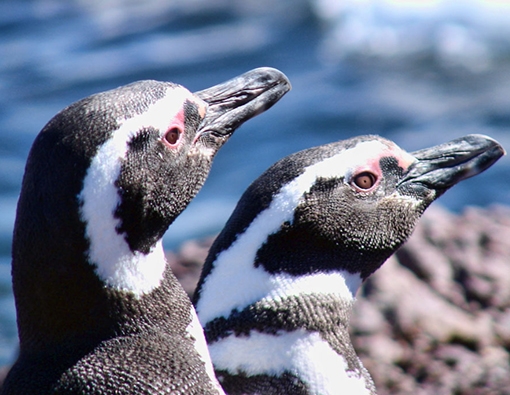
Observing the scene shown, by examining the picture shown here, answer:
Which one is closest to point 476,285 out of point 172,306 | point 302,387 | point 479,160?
point 479,160

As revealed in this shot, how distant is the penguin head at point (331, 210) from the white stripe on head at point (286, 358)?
0.31m

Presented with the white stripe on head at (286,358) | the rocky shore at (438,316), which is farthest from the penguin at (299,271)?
the rocky shore at (438,316)

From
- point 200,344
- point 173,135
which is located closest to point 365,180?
point 173,135

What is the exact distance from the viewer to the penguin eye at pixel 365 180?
4.66 m

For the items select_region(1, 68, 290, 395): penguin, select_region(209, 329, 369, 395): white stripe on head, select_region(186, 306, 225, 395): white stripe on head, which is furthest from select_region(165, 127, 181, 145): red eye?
select_region(209, 329, 369, 395): white stripe on head

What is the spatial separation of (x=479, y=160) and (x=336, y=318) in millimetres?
1299

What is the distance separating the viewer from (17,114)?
14102 millimetres

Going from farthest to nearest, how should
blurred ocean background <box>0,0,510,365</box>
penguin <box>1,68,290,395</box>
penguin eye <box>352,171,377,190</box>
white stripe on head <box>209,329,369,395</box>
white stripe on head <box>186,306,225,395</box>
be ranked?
1. blurred ocean background <box>0,0,510,365</box>
2. penguin eye <box>352,171,377,190</box>
3. white stripe on head <box>209,329,369,395</box>
4. white stripe on head <box>186,306,225,395</box>
5. penguin <box>1,68,290,395</box>

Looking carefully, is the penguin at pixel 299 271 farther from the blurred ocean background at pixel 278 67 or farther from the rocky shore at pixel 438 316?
the blurred ocean background at pixel 278 67

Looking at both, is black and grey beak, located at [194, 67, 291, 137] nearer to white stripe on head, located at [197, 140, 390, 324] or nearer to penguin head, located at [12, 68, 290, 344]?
white stripe on head, located at [197, 140, 390, 324]

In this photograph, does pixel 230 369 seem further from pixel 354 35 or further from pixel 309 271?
pixel 354 35

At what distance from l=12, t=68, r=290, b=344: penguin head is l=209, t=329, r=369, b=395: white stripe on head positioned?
26.1 inches

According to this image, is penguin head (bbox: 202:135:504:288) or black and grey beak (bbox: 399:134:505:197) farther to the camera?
black and grey beak (bbox: 399:134:505:197)

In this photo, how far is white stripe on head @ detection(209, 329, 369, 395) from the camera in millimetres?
4258
